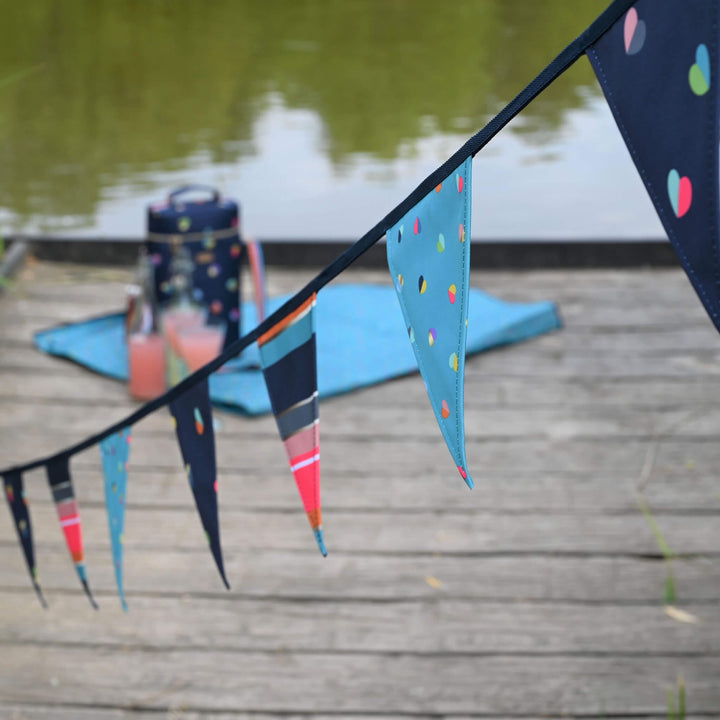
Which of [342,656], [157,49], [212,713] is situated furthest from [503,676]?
[157,49]

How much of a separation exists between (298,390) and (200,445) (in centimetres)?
15

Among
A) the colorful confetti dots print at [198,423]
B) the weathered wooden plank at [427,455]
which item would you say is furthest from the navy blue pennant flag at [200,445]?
the weathered wooden plank at [427,455]

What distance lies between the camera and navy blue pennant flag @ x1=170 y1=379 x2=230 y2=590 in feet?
2.85

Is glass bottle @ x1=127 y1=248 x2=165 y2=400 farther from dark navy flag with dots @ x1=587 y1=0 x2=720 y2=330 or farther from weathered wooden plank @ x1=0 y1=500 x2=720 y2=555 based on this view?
dark navy flag with dots @ x1=587 y1=0 x2=720 y2=330

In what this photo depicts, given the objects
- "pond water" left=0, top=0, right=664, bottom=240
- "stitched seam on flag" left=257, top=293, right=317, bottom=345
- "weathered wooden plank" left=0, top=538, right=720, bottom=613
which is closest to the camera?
"stitched seam on flag" left=257, top=293, right=317, bottom=345

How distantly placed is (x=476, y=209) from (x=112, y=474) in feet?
11.9

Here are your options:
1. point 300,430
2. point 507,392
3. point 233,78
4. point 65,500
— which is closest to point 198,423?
point 300,430

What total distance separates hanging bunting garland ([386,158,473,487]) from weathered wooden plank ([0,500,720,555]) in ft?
3.23

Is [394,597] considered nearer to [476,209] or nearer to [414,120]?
[476,209]

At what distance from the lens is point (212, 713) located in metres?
1.25

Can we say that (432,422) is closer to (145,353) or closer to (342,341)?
(342,341)

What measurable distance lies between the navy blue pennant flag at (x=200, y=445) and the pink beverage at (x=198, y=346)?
3.89 ft

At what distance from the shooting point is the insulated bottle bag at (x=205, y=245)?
2199 millimetres

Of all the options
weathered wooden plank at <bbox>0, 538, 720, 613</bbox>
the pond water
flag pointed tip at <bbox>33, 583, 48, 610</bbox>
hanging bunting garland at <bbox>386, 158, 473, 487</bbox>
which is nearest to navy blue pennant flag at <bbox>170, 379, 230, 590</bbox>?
hanging bunting garland at <bbox>386, 158, 473, 487</bbox>
